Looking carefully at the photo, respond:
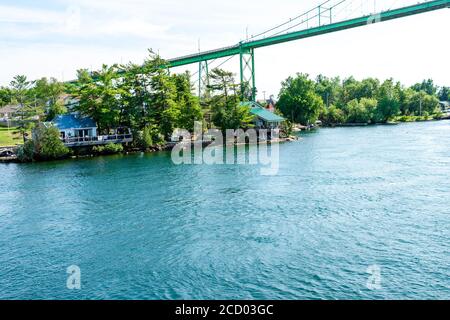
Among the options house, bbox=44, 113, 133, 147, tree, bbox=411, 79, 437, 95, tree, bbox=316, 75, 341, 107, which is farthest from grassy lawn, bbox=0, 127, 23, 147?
tree, bbox=411, 79, 437, 95

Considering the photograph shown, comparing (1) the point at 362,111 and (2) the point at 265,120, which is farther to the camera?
(1) the point at 362,111

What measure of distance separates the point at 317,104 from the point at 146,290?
274ft

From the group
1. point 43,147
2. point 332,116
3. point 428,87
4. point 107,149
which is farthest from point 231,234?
point 428,87

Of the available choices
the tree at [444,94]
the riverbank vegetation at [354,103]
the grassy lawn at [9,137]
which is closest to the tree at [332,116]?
the riverbank vegetation at [354,103]

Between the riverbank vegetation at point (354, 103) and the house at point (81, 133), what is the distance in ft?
155

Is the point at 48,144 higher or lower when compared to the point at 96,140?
lower

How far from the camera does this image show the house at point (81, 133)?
49.8 meters

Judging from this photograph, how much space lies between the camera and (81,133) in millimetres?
52031

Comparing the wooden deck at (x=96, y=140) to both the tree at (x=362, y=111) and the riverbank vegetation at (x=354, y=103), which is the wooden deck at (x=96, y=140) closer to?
the riverbank vegetation at (x=354, y=103)

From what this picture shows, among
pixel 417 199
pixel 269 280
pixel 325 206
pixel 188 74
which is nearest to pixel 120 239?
pixel 269 280

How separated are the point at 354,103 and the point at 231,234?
9155 centimetres

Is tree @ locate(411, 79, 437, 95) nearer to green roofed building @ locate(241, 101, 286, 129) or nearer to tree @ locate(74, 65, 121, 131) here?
green roofed building @ locate(241, 101, 286, 129)

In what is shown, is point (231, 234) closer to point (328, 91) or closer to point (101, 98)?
point (101, 98)
